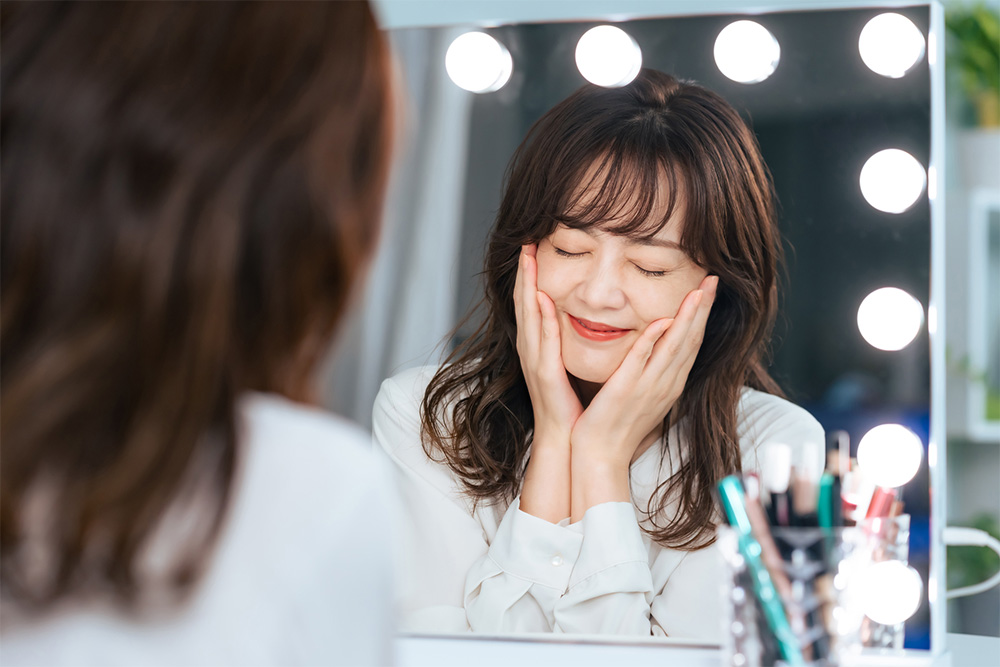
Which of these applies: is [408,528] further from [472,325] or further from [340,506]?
[340,506]

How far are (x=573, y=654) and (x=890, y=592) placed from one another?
26 centimetres

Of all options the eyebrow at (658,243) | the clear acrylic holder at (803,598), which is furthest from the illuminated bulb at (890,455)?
the eyebrow at (658,243)

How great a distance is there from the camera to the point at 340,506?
1.22 ft

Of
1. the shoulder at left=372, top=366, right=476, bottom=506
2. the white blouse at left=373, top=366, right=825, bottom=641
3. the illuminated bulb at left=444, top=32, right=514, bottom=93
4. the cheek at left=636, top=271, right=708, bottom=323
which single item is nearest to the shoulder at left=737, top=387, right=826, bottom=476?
the white blouse at left=373, top=366, right=825, bottom=641

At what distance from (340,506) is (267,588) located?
0.04 meters

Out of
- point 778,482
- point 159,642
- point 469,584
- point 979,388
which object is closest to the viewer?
point 159,642

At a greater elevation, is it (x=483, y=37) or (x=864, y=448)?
(x=483, y=37)

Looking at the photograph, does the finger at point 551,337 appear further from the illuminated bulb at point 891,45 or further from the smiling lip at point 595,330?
the illuminated bulb at point 891,45

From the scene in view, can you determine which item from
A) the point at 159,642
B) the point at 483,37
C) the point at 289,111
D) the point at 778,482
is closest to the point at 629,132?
the point at 483,37

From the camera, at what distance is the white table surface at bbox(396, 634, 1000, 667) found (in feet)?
2.35

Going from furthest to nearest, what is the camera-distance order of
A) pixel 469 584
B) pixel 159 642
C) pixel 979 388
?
pixel 979 388
pixel 469 584
pixel 159 642

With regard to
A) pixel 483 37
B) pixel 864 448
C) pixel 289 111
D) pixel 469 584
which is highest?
pixel 483 37

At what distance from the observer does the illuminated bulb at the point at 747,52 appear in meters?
0.76

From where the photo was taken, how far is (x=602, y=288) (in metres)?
0.75
